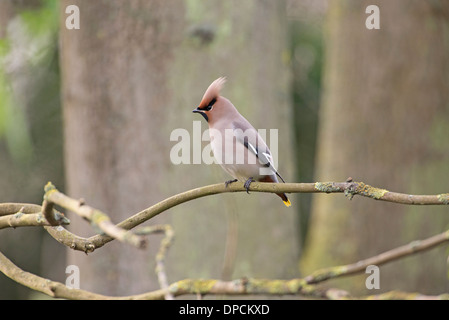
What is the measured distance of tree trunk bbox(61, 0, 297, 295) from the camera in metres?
3.36

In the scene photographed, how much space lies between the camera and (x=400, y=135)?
15.2ft

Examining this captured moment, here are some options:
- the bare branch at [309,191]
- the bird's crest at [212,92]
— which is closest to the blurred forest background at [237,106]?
the bird's crest at [212,92]

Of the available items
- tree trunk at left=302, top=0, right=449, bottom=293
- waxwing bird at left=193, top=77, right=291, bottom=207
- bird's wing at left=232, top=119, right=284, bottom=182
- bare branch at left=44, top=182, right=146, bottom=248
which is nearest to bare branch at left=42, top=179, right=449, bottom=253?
bare branch at left=44, top=182, right=146, bottom=248

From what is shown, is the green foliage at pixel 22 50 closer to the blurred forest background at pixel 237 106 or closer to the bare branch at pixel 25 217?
the blurred forest background at pixel 237 106

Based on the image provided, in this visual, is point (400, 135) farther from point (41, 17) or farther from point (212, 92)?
point (212, 92)

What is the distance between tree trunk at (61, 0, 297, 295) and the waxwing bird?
42.8 inches

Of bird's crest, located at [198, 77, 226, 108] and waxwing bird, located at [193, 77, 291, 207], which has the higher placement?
bird's crest, located at [198, 77, 226, 108]

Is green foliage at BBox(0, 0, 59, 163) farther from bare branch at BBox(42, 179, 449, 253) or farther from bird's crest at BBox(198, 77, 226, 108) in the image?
bare branch at BBox(42, 179, 449, 253)

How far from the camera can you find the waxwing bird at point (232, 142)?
2.00m

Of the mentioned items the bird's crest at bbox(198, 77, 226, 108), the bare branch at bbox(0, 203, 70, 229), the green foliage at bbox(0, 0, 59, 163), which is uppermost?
the green foliage at bbox(0, 0, 59, 163)

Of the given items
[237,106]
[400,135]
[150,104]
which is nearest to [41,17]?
[150,104]

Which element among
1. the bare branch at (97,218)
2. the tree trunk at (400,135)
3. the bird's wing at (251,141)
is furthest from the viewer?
the tree trunk at (400,135)

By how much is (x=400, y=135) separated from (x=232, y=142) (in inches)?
110
